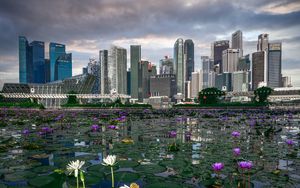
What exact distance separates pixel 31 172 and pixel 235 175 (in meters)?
3.80

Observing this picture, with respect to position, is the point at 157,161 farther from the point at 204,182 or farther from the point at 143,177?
the point at 204,182

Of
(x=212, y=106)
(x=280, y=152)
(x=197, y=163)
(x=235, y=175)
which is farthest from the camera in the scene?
(x=212, y=106)

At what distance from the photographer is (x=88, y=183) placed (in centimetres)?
359

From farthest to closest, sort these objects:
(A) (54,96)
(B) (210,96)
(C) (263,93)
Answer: (A) (54,96) < (B) (210,96) < (C) (263,93)

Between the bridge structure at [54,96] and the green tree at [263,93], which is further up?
the green tree at [263,93]

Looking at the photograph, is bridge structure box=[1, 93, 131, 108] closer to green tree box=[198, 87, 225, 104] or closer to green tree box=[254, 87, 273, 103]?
green tree box=[198, 87, 225, 104]

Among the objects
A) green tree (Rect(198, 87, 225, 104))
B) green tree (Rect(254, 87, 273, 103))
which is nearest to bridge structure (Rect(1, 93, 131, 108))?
green tree (Rect(198, 87, 225, 104))

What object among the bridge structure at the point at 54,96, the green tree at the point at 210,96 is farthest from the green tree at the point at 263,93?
the bridge structure at the point at 54,96

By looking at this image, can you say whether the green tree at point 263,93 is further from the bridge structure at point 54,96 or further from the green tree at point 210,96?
the bridge structure at point 54,96

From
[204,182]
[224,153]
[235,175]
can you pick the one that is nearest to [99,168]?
[204,182]

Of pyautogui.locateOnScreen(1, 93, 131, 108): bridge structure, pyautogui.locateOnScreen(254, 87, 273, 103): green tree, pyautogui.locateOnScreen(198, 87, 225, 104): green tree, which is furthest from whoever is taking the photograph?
pyautogui.locateOnScreen(1, 93, 131, 108): bridge structure

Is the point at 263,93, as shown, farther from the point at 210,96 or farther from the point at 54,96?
the point at 54,96

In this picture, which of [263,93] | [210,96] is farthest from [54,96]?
[263,93]

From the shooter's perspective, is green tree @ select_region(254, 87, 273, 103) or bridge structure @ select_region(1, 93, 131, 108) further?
bridge structure @ select_region(1, 93, 131, 108)
